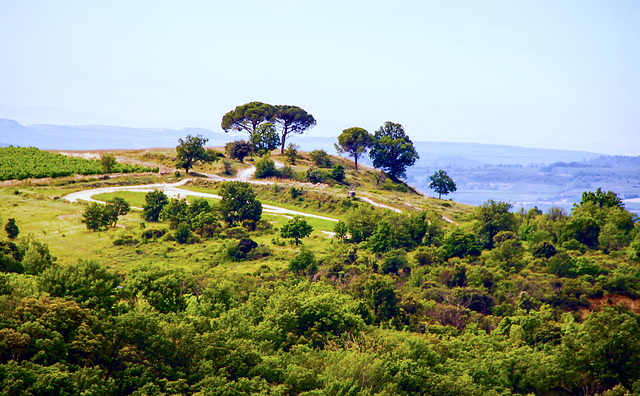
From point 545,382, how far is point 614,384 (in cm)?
499

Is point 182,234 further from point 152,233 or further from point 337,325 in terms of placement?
point 337,325

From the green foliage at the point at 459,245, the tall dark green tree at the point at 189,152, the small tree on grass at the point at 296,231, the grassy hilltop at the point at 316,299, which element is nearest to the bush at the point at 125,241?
the grassy hilltop at the point at 316,299

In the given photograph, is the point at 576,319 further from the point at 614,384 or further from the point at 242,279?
the point at 242,279

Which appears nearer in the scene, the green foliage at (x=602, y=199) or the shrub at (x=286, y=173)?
the green foliage at (x=602, y=199)

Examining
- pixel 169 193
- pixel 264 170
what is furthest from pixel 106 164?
pixel 264 170

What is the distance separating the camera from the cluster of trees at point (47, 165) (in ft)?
320

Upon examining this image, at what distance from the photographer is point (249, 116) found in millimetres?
138625

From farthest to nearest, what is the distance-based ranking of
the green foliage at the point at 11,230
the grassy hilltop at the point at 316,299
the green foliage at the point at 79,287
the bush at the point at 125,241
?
1. the bush at the point at 125,241
2. the green foliage at the point at 11,230
3. the green foliage at the point at 79,287
4. the grassy hilltop at the point at 316,299

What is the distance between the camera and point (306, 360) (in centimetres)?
3191

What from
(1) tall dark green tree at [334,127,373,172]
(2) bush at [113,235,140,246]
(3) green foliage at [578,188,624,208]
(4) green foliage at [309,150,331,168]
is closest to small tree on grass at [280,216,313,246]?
(2) bush at [113,235,140,246]

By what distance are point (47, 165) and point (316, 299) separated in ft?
288

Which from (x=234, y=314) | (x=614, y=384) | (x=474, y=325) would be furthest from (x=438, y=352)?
(x=234, y=314)

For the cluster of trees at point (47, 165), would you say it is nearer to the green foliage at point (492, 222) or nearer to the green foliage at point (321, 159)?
the green foliage at point (321, 159)

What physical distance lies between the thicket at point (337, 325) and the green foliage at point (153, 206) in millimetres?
19172
